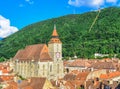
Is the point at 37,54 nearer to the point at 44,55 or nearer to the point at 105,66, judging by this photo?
the point at 44,55

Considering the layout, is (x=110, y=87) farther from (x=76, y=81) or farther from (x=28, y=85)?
(x=28, y=85)

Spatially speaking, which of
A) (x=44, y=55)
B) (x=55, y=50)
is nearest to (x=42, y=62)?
(x=44, y=55)

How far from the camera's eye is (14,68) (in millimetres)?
112875

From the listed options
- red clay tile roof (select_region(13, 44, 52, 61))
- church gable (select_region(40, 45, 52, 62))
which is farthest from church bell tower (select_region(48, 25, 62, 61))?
red clay tile roof (select_region(13, 44, 52, 61))

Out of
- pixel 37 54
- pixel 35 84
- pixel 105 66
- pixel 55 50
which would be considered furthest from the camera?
pixel 105 66

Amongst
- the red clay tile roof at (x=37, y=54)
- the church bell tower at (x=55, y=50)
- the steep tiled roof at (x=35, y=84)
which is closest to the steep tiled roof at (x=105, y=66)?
the church bell tower at (x=55, y=50)

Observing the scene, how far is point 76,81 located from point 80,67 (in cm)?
5256

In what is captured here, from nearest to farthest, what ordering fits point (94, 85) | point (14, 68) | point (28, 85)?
point (28, 85)
point (94, 85)
point (14, 68)

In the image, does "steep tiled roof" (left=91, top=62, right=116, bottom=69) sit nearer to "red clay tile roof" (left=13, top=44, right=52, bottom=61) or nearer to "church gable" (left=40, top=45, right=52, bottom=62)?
"church gable" (left=40, top=45, right=52, bottom=62)

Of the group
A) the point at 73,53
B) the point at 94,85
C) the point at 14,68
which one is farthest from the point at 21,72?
the point at 73,53

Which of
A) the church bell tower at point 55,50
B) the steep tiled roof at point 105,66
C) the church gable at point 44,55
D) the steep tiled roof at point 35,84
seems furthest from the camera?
the steep tiled roof at point 105,66

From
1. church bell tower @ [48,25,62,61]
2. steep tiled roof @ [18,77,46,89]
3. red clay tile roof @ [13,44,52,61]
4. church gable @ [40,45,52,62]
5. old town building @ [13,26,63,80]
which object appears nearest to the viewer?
steep tiled roof @ [18,77,46,89]

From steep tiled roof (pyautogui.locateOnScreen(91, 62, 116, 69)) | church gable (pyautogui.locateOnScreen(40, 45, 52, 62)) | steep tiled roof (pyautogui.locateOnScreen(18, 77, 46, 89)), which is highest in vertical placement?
church gable (pyautogui.locateOnScreen(40, 45, 52, 62))

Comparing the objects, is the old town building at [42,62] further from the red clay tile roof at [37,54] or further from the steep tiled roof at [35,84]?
the steep tiled roof at [35,84]
